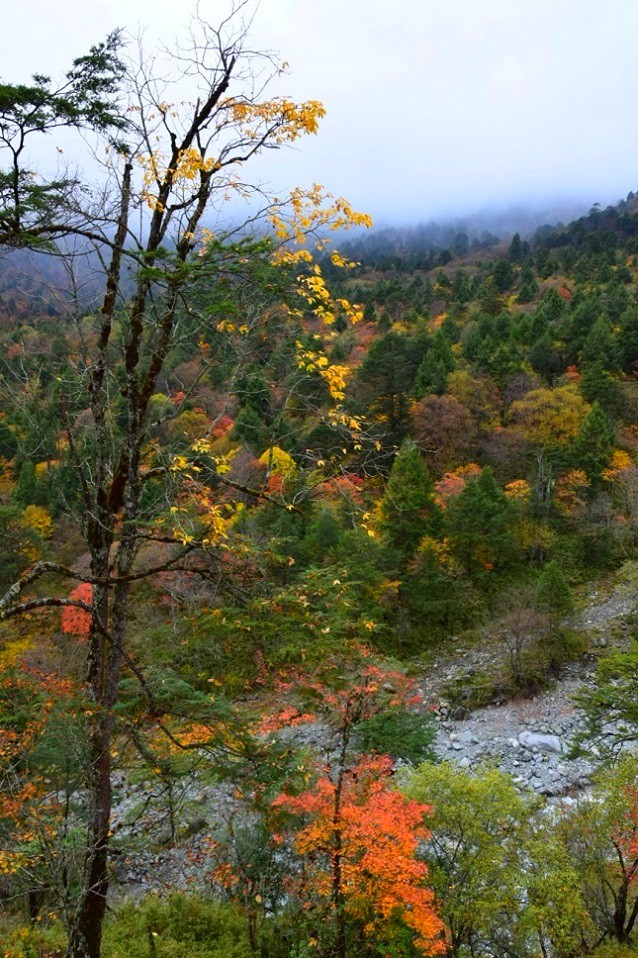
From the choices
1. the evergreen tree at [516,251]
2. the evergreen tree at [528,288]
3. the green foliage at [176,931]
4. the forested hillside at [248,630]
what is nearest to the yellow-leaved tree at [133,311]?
the forested hillside at [248,630]

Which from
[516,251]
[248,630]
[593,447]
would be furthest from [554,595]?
[516,251]

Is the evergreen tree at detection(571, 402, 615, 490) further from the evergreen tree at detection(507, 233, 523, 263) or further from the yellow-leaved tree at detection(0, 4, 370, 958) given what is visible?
the evergreen tree at detection(507, 233, 523, 263)

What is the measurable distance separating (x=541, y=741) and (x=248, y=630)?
50.3ft

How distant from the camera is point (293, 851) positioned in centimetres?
1090

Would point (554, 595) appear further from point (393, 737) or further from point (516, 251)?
point (516, 251)

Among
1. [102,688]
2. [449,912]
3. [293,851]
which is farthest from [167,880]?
[102,688]

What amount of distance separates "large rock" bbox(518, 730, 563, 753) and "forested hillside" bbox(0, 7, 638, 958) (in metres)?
0.30

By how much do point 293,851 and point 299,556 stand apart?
13089mm

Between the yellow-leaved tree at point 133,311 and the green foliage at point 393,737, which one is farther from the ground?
the yellow-leaved tree at point 133,311

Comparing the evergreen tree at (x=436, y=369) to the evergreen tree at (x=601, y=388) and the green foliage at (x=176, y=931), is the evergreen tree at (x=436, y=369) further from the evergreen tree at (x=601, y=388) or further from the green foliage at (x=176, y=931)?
the green foliage at (x=176, y=931)

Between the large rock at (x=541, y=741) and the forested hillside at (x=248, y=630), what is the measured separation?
0.98 ft

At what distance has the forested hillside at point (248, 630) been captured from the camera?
450cm

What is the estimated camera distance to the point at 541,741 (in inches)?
649

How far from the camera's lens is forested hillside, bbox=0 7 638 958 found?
4500 millimetres
